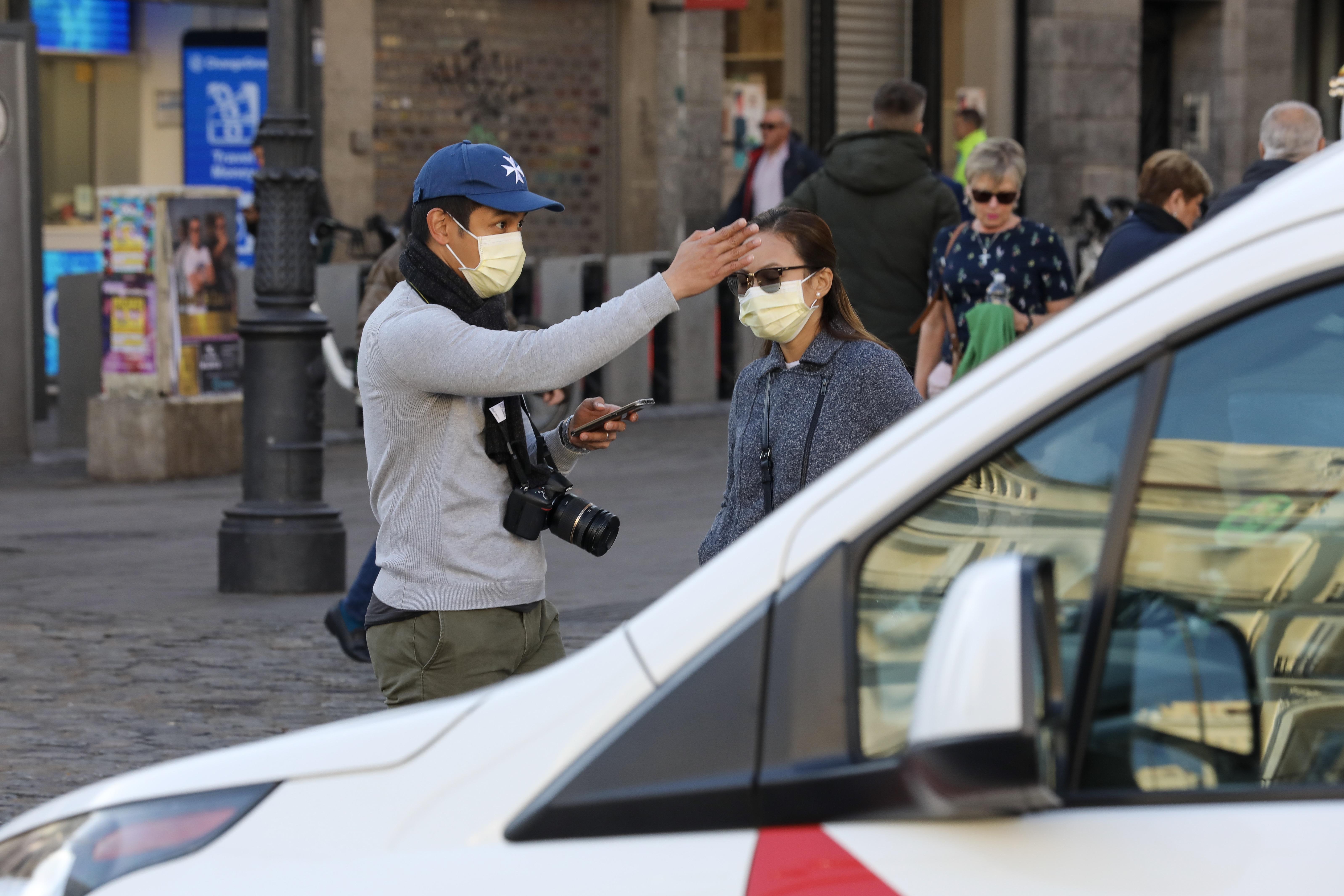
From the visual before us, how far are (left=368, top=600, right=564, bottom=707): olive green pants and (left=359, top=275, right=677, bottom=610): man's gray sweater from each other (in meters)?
0.04

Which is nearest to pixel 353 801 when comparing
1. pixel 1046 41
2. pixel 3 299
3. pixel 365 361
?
pixel 365 361

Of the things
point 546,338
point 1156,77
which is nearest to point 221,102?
point 1156,77

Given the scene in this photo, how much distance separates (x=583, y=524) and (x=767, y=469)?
42 cm

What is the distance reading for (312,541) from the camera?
27.0ft

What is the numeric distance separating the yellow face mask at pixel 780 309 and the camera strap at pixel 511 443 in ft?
1.73

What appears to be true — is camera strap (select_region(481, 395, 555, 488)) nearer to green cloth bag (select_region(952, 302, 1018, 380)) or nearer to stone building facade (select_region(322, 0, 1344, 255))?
green cloth bag (select_region(952, 302, 1018, 380))

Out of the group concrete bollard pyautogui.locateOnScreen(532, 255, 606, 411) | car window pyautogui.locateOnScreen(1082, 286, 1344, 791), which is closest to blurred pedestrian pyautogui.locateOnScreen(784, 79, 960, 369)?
car window pyautogui.locateOnScreen(1082, 286, 1344, 791)

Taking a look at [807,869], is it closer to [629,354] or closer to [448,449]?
[448,449]

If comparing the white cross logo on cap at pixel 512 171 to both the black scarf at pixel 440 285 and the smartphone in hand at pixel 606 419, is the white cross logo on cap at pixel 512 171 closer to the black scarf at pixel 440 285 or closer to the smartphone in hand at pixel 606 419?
the black scarf at pixel 440 285

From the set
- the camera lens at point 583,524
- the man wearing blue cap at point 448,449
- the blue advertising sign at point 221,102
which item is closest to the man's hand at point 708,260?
the man wearing blue cap at point 448,449

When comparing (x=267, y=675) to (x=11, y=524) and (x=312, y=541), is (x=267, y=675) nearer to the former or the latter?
(x=312, y=541)

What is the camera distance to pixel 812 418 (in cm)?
394

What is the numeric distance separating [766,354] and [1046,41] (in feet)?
56.5

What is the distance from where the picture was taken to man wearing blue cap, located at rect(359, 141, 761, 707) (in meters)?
3.67
